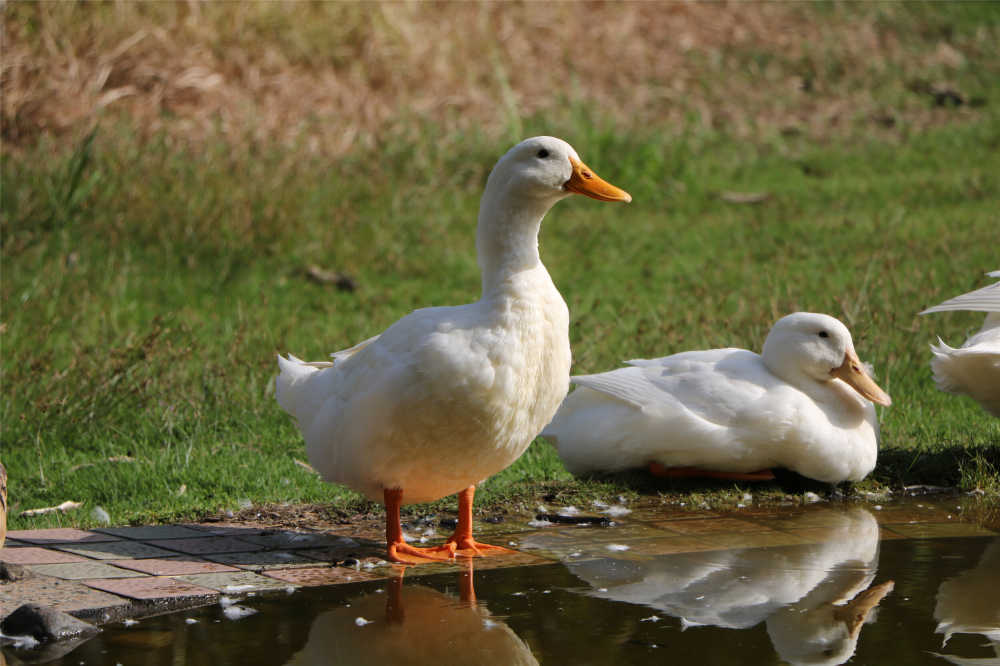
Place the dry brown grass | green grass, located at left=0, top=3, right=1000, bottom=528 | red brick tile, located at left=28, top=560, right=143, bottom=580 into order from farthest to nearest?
the dry brown grass, green grass, located at left=0, top=3, right=1000, bottom=528, red brick tile, located at left=28, top=560, right=143, bottom=580

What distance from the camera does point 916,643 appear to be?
3328mm

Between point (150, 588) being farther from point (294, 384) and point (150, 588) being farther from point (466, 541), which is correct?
point (294, 384)

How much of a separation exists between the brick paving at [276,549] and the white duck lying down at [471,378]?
0.25 meters

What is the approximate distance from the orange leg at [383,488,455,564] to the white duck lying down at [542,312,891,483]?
3.97 ft

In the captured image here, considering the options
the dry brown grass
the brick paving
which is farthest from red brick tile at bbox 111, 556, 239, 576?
the dry brown grass

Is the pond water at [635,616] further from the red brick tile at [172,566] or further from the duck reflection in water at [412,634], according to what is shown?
the red brick tile at [172,566]

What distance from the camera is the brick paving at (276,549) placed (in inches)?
150

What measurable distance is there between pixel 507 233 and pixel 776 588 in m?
1.44

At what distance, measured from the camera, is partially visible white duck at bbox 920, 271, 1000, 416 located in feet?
17.0

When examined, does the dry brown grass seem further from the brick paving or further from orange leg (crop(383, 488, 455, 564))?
orange leg (crop(383, 488, 455, 564))

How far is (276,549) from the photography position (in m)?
4.41

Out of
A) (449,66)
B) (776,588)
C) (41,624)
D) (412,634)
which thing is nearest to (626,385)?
(776,588)

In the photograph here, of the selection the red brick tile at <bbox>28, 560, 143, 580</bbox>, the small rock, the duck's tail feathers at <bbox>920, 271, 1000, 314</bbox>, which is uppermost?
the duck's tail feathers at <bbox>920, 271, 1000, 314</bbox>

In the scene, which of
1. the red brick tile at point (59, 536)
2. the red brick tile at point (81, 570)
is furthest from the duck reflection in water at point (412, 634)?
the red brick tile at point (59, 536)
